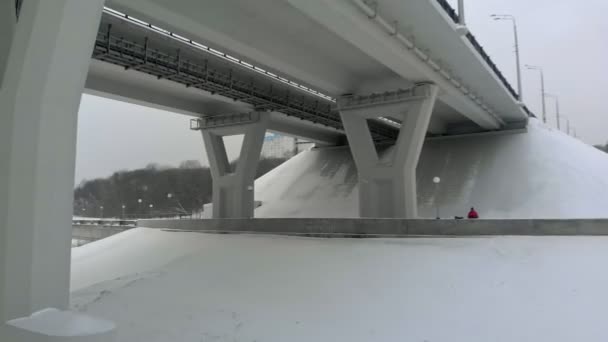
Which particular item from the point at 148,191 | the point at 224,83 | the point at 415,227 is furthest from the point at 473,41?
the point at 148,191

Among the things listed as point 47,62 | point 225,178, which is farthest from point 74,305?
point 225,178

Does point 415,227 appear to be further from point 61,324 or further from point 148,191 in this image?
point 148,191

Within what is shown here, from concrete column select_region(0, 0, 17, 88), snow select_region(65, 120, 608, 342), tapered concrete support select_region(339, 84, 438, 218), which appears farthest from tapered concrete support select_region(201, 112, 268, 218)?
concrete column select_region(0, 0, 17, 88)

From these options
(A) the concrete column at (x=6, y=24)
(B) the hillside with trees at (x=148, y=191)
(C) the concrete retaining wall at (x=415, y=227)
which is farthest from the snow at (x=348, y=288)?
(B) the hillside with trees at (x=148, y=191)

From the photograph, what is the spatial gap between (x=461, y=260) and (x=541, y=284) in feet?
8.22

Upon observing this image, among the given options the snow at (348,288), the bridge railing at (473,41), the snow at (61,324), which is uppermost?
the bridge railing at (473,41)

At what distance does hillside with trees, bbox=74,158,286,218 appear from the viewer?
89125 millimetres

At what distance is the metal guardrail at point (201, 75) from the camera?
16.5 metres

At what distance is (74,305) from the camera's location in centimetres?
1023

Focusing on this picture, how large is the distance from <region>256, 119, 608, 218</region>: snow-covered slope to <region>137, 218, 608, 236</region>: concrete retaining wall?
15.3 metres

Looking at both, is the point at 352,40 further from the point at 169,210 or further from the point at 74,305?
the point at 169,210

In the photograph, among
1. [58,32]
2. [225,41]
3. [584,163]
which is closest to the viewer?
[58,32]

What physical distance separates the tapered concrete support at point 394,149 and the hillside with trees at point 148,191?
64041mm

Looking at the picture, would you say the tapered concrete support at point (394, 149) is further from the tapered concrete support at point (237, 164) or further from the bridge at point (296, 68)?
the tapered concrete support at point (237, 164)
